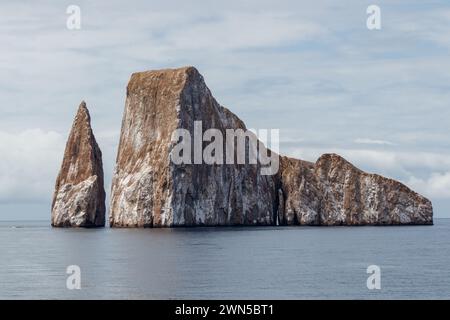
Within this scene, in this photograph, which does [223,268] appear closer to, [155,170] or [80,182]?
[155,170]

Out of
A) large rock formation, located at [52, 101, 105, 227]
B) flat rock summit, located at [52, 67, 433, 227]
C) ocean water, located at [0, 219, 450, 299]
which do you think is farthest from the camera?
large rock formation, located at [52, 101, 105, 227]

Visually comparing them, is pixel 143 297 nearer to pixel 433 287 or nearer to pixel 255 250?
pixel 433 287

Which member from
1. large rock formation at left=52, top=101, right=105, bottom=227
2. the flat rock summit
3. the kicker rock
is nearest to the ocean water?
the kicker rock

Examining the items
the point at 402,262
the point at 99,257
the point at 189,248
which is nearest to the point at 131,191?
the point at 189,248

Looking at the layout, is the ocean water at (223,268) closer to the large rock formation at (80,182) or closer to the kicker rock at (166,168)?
the kicker rock at (166,168)

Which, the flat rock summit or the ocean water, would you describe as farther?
the flat rock summit

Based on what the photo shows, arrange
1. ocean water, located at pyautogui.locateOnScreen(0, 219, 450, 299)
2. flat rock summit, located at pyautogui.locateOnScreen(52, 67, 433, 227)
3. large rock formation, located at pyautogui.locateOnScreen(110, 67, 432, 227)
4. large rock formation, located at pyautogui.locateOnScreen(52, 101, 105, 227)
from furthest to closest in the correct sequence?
large rock formation, located at pyautogui.locateOnScreen(52, 101, 105, 227)
flat rock summit, located at pyautogui.locateOnScreen(52, 67, 433, 227)
large rock formation, located at pyautogui.locateOnScreen(110, 67, 432, 227)
ocean water, located at pyautogui.locateOnScreen(0, 219, 450, 299)

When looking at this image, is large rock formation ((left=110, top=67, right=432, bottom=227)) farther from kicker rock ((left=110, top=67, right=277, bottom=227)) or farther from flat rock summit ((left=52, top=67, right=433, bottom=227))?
flat rock summit ((left=52, top=67, right=433, bottom=227))
